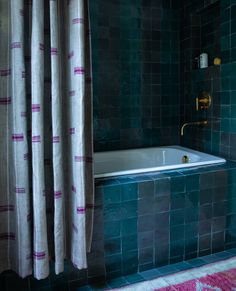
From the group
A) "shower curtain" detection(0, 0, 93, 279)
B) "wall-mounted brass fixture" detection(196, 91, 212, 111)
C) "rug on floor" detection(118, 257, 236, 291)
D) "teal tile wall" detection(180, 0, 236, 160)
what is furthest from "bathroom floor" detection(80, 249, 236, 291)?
"wall-mounted brass fixture" detection(196, 91, 212, 111)

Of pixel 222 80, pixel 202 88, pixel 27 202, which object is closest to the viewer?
pixel 27 202

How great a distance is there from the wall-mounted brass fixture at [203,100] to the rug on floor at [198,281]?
1375 mm

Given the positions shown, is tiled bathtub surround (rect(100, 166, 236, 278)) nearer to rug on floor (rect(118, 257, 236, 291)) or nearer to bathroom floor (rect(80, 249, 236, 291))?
bathroom floor (rect(80, 249, 236, 291))

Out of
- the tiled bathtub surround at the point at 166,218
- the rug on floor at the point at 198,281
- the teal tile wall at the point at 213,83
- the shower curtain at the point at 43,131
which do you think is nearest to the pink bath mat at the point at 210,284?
the rug on floor at the point at 198,281

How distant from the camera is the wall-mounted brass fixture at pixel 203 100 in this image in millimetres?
2707

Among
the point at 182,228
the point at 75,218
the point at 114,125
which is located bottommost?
the point at 182,228

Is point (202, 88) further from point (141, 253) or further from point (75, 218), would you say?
point (75, 218)

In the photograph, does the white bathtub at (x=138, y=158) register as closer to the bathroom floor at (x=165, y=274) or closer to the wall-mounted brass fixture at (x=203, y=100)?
the wall-mounted brass fixture at (x=203, y=100)

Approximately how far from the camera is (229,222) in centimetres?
222

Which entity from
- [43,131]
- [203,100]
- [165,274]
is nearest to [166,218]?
[165,274]

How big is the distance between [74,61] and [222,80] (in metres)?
1.50

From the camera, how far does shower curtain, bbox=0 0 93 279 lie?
1449 mm

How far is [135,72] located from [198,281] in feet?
6.27

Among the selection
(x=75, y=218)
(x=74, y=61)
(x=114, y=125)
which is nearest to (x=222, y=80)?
(x=114, y=125)
